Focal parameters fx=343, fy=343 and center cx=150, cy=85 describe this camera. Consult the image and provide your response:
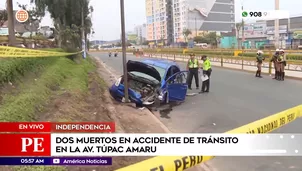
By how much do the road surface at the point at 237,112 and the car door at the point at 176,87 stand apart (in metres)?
0.34

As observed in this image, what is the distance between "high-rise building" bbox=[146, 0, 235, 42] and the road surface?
387ft

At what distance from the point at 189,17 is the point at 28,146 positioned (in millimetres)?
135868

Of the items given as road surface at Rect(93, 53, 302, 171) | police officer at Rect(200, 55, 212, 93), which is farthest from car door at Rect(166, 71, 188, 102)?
police officer at Rect(200, 55, 212, 93)

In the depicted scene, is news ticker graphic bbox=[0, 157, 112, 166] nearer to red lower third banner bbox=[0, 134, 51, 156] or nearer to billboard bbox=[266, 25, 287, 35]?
red lower third banner bbox=[0, 134, 51, 156]

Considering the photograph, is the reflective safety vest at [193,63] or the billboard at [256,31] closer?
the reflective safety vest at [193,63]

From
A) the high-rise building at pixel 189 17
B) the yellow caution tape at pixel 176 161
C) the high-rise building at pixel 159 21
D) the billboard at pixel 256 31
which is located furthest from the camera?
the high-rise building at pixel 159 21

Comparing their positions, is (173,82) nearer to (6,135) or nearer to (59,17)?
(6,135)

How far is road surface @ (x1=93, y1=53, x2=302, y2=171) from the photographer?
18.0 ft

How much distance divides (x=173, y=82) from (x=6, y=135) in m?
7.42

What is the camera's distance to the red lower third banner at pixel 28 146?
3.79m

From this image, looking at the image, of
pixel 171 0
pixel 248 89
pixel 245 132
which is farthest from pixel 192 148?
pixel 171 0

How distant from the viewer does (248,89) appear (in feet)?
46.2

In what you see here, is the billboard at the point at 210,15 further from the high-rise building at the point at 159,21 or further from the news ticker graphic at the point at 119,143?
the news ticker graphic at the point at 119,143

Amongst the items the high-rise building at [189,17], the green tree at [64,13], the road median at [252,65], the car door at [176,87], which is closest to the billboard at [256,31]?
the high-rise building at [189,17]
